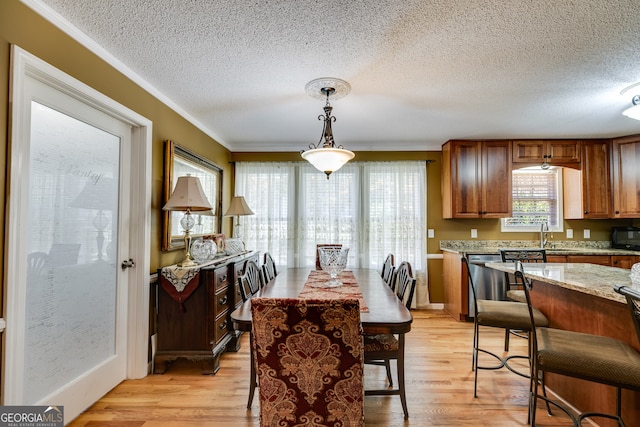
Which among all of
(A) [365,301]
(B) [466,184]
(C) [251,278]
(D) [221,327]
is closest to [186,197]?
(C) [251,278]

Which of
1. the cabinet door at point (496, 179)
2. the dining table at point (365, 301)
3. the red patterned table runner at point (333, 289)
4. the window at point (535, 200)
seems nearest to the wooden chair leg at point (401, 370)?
the dining table at point (365, 301)

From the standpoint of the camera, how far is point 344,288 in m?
2.37

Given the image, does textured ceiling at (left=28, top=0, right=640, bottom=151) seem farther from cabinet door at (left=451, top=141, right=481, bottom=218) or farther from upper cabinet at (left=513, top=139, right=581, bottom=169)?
cabinet door at (left=451, top=141, right=481, bottom=218)

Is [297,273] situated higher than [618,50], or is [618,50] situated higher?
[618,50]

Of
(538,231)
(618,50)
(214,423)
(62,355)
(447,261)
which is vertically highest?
(618,50)

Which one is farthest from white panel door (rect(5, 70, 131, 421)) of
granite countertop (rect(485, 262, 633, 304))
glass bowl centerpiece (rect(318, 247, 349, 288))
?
granite countertop (rect(485, 262, 633, 304))

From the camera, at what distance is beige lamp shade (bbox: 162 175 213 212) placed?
8.65 feet

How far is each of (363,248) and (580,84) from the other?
2.90m

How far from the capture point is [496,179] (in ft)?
13.9

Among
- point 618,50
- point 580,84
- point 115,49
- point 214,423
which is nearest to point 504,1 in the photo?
point 618,50

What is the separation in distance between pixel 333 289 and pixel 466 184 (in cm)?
284

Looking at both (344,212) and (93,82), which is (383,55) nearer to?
(93,82)

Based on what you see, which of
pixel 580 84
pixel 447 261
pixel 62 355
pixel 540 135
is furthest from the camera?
pixel 447 261

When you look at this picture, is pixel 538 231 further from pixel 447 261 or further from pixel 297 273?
pixel 297 273
